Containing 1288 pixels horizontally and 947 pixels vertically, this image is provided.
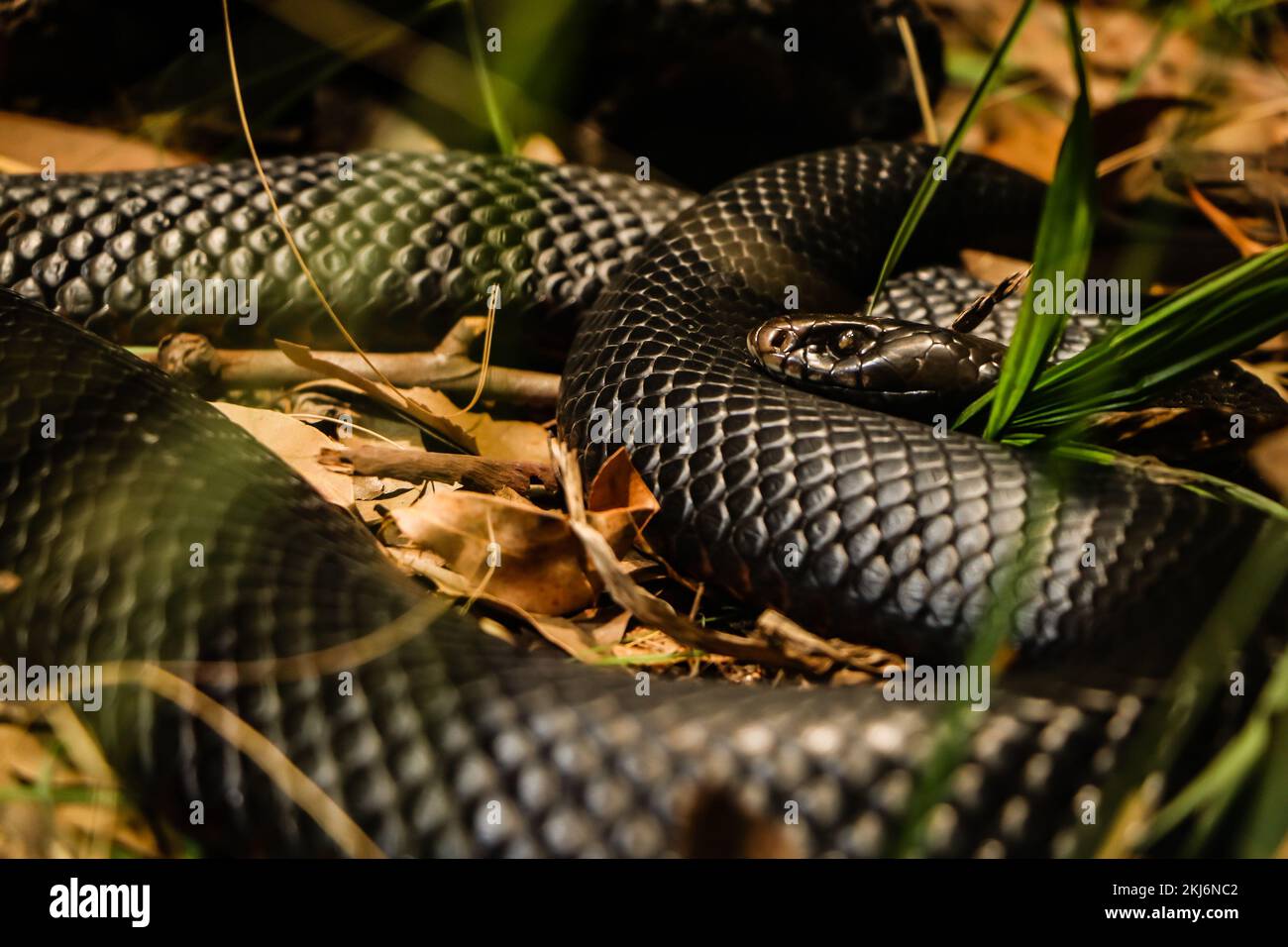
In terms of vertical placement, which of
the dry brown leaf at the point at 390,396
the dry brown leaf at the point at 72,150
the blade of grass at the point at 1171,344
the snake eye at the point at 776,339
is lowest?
the dry brown leaf at the point at 390,396

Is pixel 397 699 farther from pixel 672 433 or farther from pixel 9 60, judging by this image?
pixel 9 60

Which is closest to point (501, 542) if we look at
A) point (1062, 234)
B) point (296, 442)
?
point (296, 442)

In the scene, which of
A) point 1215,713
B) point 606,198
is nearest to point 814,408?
point 1215,713
